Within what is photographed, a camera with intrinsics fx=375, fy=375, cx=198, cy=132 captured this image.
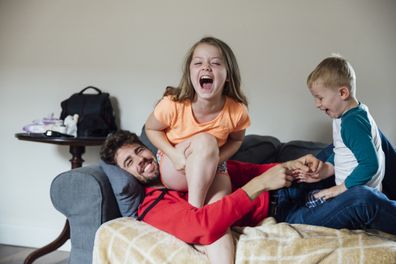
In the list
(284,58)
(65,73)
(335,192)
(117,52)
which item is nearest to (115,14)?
(117,52)

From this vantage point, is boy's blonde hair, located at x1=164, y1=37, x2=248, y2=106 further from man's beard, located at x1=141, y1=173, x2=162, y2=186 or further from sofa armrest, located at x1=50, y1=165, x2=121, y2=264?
sofa armrest, located at x1=50, y1=165, x2=121, y2=264

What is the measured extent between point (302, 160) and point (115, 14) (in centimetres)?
168

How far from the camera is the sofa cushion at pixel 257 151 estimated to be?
198cm

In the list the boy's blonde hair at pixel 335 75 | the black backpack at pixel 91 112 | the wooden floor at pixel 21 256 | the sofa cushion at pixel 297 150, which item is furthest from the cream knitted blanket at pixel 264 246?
the wooden floor at pixel 21 256

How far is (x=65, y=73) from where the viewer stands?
8.38ft

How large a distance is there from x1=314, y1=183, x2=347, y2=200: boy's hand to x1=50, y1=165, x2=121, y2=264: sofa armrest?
79 centimetres

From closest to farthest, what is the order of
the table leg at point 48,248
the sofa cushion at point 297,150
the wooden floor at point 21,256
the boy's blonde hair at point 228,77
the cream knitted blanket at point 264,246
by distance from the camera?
the cream knitted blanket at point 264,246 < the boy's blonde hair at point 228,77 < the sofa cushion at point 297,150 < the table leg at point 48,248 < the wooden floor at point 21,256

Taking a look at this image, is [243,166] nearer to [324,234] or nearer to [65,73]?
[324,234]

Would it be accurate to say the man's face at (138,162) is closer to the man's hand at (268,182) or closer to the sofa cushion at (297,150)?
the man's hand at (268,182)

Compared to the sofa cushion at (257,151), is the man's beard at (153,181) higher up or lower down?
lower down

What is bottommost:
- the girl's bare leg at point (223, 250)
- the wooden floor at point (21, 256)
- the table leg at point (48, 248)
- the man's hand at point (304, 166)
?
the wooden floor at point (21, 256)

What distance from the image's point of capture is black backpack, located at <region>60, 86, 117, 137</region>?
224cm

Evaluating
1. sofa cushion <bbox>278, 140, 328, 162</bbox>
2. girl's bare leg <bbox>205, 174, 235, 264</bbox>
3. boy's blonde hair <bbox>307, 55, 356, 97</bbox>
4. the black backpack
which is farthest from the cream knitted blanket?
the black backpack

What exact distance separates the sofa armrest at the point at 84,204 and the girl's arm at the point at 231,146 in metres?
0.47
